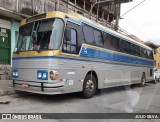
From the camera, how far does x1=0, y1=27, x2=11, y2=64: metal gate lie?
13.5m

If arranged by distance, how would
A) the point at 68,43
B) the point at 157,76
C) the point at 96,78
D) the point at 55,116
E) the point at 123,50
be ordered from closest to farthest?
the point at 55,116 < the point at 68,43 < the point at 96,78 < the point at 123,50 < the point at 157,76

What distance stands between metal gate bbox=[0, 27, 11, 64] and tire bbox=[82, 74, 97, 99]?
6447 millimetres

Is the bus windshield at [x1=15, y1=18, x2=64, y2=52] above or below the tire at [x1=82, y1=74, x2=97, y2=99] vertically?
above

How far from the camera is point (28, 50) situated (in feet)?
27.0

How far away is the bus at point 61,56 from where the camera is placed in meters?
7.63

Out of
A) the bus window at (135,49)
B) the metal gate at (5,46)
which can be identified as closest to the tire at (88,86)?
the bus window at (135,49)

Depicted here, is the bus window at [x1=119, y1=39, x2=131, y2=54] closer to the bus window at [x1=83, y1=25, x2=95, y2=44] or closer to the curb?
the bus window at [x1=83, y1=25, x2=95, y2=44]

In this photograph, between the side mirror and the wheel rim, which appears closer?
the side mirror

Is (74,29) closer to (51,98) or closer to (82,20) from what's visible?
(82,20)

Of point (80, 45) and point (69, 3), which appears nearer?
point (80, 45)

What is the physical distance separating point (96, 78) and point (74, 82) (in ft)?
6.09

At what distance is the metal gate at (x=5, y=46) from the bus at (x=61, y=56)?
4.75 meters

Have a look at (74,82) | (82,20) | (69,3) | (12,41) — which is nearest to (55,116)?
(74,82)

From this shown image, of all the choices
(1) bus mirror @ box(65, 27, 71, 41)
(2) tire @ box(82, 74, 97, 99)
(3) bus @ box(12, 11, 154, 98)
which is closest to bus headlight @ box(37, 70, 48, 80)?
(3) bus @ box(12, 11, 154, 98)
